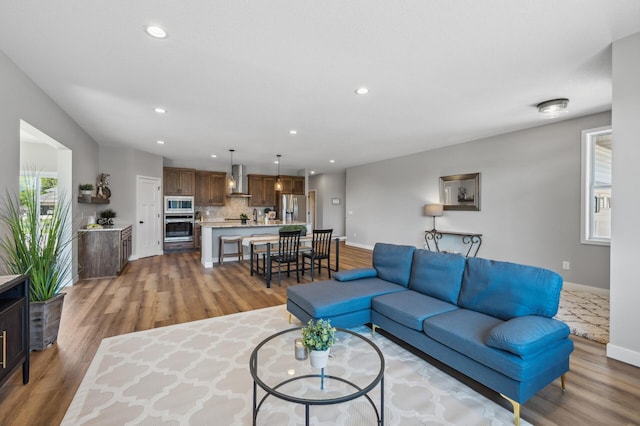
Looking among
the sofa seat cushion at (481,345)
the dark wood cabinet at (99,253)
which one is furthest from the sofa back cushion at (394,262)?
the dark wood cabinet at (99,253)

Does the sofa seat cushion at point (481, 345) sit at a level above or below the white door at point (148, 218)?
below

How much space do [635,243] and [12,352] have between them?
466 centimetres

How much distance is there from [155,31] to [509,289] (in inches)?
133

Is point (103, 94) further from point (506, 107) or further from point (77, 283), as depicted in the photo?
point (506, 107)

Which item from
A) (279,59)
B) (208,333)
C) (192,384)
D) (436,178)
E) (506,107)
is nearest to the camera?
(192,384)

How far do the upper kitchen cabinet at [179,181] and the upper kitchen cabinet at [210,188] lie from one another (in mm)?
250

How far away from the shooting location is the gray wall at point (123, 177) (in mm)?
6375

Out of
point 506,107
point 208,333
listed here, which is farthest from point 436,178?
point 208,333

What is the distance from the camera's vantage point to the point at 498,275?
7.64ft

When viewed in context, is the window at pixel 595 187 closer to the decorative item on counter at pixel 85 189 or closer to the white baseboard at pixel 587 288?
the white baseboard at pixel 587 288

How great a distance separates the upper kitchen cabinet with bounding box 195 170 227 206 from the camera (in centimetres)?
848

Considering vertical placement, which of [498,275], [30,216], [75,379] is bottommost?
[75,379]

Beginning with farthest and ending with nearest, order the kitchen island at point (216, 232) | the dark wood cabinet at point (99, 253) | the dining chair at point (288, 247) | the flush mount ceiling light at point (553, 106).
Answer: the kitchen island at point (216, 232) → the dark wood cabinet at point (99, 253) → the dining chair at point (288, 247) → the flush mount ceiling light at point (553, 106)

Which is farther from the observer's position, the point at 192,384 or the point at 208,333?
the point at 208,333
